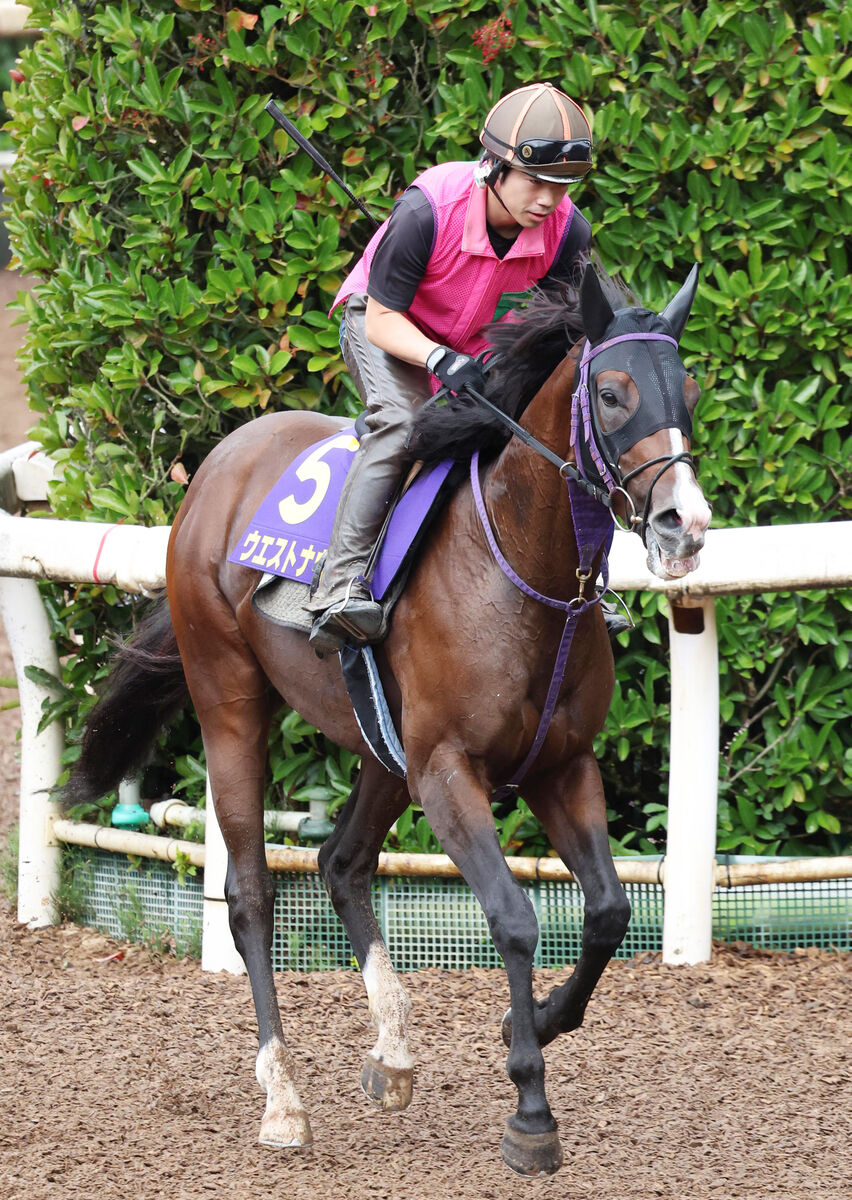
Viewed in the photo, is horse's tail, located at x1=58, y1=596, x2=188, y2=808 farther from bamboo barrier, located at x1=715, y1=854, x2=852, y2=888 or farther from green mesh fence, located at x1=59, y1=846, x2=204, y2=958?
bamboo barrier, located at x1=715, y1=854, x2=852, y2=888

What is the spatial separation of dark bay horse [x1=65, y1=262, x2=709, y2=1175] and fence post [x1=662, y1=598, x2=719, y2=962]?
0.96 meters

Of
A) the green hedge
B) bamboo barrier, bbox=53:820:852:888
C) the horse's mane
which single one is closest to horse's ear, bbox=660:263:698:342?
the horse's mane

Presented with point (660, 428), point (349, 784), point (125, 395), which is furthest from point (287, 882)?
point (660, 428)

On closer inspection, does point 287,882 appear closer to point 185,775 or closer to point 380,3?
point 185,775

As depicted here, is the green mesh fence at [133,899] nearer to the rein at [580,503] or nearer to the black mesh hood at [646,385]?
the rein at [580,503]

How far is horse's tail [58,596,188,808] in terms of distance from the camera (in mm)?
5270

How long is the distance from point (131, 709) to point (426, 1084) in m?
1.66

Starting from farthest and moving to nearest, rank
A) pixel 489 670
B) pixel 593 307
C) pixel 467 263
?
pixel 467 263 → pixel 489 670 → pixel 593 307

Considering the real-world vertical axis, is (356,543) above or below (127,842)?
above

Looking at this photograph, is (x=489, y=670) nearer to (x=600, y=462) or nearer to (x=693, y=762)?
(x=600, y=462)

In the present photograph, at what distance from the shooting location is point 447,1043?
4.88 metres

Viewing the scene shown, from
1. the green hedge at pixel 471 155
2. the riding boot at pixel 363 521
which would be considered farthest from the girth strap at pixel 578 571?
the green hedge at pixel 471 155

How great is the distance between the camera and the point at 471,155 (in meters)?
5.44

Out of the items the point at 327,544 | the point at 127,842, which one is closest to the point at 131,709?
the point at 127,842
